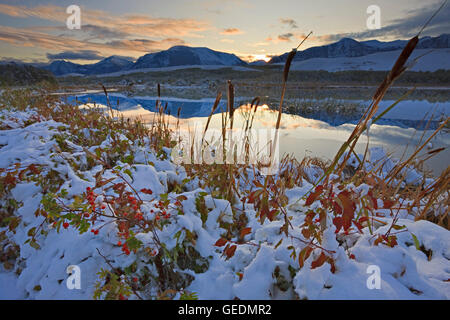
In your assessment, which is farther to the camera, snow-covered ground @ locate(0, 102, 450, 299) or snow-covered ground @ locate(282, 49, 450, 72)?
snow-covered ground @ locate(282, 49, 450, 72)

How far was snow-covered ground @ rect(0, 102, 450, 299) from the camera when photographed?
1.12 meters

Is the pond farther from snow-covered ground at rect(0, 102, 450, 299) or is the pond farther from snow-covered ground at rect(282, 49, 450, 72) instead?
snow-covered ground at rect(282, 49, 450, 72)

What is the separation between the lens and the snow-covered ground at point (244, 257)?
3.67ft

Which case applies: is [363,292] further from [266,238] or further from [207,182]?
[207,182]

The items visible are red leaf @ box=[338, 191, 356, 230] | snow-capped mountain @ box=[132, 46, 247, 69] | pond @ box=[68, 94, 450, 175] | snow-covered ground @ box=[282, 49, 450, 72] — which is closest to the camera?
red leaf @ box=[338, 191, 356, 230]

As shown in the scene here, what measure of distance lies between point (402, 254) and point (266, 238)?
741 mm

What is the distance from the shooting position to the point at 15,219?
1.86 m

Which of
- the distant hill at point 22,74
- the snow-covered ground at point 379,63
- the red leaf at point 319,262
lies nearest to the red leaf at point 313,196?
the red leaf at point 319,262

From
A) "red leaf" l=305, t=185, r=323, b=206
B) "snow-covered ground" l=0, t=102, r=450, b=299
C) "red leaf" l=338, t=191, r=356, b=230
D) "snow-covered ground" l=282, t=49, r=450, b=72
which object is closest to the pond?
"snow-covered ground" l=0, t=102, r=450, b=299

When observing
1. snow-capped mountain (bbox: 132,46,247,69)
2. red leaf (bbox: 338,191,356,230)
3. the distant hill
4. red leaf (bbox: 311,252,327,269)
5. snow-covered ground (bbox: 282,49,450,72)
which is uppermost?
snow-capped mountain (bbox: 132,46,247,69)

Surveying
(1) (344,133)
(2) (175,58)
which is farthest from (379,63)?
(2) (175,58)

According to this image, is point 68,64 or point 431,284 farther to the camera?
point 68,64

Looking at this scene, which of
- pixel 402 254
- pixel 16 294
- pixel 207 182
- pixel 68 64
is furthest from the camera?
pixel 68 64
